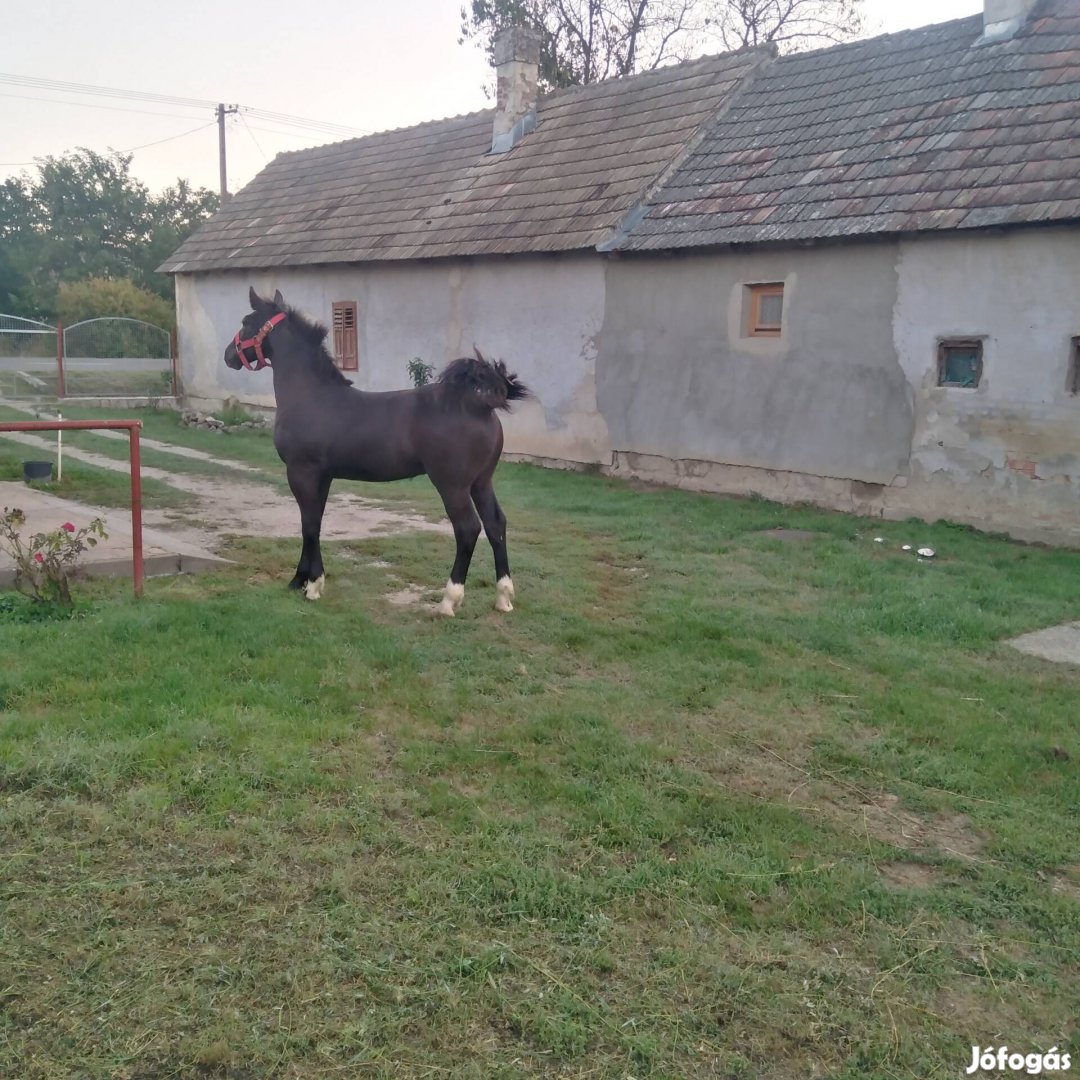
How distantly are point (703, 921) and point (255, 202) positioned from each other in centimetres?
2187

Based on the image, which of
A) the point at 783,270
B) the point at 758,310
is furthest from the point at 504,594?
the point at 758,310

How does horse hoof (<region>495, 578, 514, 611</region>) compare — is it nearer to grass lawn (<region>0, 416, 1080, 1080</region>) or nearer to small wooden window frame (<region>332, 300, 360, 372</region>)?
grass lawn (<region>0, 416, 1080, 1080</region>)

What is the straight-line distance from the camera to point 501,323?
1459 cm

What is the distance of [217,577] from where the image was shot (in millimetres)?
6770

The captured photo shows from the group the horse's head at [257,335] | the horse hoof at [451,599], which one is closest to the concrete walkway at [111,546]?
the horse's head at [257,335]

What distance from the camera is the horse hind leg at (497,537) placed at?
21.0 ft

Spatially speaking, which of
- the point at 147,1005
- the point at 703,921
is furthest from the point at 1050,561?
the point at 147,1005

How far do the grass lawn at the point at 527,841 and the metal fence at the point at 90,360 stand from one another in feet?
57.5

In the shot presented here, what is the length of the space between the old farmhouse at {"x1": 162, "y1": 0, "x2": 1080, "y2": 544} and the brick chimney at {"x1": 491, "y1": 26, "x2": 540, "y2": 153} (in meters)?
0.05

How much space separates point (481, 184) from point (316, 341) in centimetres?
1066

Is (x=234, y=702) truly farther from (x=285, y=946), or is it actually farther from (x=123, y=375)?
(x=123, y=375)

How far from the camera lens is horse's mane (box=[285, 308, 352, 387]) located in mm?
6559

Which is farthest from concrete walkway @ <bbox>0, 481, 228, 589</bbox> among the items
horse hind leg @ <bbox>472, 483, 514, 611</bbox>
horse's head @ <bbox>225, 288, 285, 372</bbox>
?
horse hind leg @ <bbox>472, 483, 514, 611</bbox>

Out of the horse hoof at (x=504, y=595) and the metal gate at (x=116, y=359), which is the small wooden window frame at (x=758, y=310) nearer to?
the horse hoof at (x=504, y=595)
